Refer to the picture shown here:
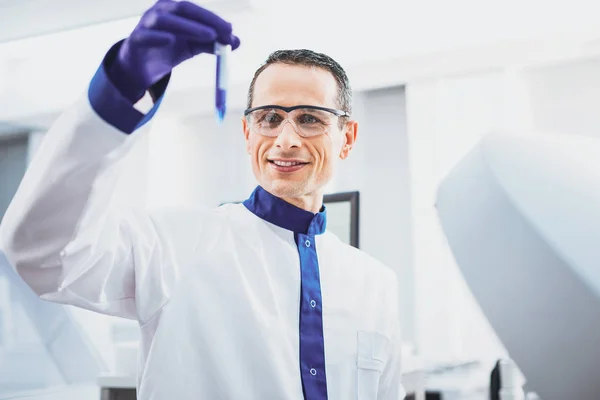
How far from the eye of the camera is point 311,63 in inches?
50.0

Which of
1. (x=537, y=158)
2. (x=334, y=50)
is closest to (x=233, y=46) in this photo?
(x=537, y=158)

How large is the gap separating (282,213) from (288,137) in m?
0.21

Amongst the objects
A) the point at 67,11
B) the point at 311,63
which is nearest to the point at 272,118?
the point at 311,63

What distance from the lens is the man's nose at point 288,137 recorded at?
3.90 ft

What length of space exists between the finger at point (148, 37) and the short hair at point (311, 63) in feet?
1.83

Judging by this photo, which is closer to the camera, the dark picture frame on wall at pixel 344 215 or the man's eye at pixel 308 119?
the man's eye at pixel 308 119

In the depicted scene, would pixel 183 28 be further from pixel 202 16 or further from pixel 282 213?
pixel 282 213

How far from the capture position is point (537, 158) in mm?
502

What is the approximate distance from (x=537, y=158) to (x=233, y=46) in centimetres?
53

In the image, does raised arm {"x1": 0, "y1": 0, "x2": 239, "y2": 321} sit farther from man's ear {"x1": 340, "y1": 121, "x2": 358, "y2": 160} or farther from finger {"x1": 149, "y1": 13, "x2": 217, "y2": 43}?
man's ear {"x1": 340, "y1": 121, "x2": 358, "y2": 160}

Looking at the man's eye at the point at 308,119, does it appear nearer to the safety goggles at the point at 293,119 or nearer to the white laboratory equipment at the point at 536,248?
the safety goggles at the point at 293,119

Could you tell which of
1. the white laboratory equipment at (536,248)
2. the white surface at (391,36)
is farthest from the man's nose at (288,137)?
the white surface at (391,36)

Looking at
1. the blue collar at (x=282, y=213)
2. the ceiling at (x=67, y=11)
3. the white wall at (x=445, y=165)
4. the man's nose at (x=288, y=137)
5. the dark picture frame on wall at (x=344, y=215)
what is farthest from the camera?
the white wall at (x=445, y=165)

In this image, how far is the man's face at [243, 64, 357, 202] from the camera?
1212 millimetres
